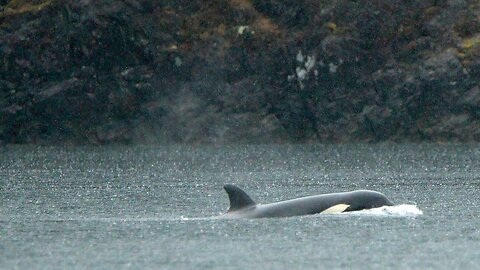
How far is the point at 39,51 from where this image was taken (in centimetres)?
12156

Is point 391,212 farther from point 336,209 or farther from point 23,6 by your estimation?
point 23,6

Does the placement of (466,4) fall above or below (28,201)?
above

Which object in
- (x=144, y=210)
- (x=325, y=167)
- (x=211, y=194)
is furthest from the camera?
(x=325, y=167)

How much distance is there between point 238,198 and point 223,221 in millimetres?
1025

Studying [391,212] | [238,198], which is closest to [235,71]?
[391,212]

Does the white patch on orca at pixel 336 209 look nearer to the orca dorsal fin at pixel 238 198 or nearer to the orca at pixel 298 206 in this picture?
the orca at pixel 298 206

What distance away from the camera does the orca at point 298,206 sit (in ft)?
132

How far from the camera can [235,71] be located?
12012 cm

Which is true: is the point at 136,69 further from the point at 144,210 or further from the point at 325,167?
the point at 144,210

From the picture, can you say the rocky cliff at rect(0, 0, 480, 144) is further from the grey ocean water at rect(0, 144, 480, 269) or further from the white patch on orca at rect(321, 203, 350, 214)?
the white patch on orca at rect(321, 203, 350, 214)

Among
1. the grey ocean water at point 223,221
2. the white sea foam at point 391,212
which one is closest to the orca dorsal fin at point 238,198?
the grey ocean water at point 223,221

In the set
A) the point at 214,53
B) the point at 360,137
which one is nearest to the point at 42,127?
the point at 214,53

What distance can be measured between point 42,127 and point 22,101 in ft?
10.5

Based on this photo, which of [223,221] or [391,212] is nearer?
[223,221]
